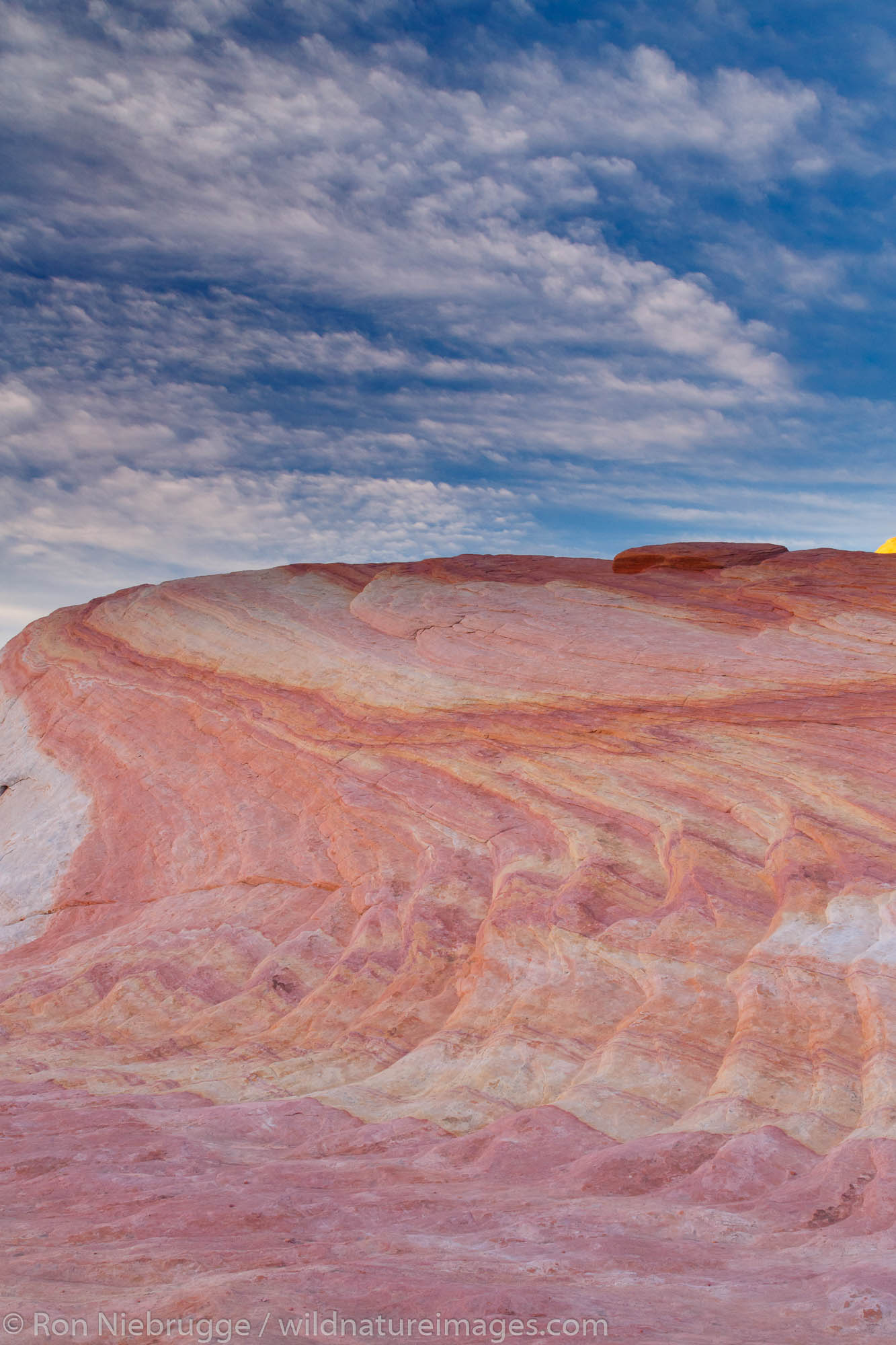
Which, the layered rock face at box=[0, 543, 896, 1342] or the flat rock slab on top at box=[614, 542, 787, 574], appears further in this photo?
the flat rock slab on top at box=[614, 542, 787, 574]

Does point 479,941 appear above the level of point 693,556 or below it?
below

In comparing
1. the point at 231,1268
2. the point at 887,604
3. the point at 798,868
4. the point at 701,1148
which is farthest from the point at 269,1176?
the point at 887,604

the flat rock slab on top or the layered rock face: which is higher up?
the flat rock slab on top

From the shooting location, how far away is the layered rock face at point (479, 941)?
7.00m

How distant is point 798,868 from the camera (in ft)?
39.6

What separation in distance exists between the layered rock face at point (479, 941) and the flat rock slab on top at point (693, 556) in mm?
107

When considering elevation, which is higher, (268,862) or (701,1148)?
(268,862)

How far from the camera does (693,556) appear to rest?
73.3 feet

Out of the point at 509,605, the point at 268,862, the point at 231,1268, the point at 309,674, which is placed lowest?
the point at 231,1268

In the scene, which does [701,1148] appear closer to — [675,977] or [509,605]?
[675,977]

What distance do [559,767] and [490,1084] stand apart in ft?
20.6

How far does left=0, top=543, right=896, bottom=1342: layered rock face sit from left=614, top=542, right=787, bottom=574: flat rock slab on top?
0.11m

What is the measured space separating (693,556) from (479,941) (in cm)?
1293

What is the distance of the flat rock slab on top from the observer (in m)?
22.1
